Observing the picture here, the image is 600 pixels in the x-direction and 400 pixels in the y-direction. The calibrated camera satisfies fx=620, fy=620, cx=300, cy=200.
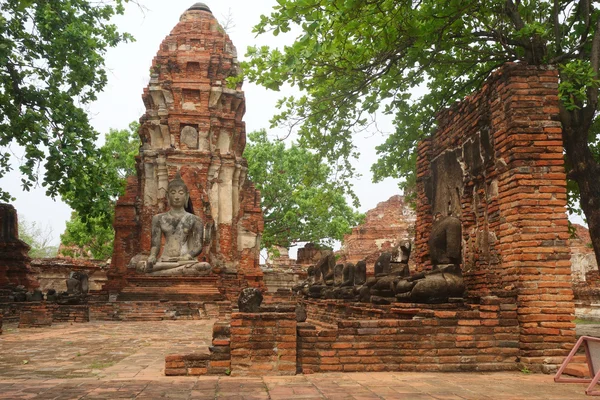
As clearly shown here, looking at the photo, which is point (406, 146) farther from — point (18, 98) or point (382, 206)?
point (382, 206)

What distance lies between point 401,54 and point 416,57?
1.50 feet

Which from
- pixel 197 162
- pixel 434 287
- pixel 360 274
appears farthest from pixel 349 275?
pixel 197 162

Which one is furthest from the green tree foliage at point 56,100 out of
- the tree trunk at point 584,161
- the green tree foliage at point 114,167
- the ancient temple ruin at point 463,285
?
the green tree foliage at point 114,167

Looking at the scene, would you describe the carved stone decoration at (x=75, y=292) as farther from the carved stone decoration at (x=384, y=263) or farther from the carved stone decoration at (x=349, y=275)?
the carved stone decoration at (x=384, y=263)

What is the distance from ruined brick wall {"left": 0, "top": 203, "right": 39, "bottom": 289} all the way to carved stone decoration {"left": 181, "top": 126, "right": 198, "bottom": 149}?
5564mm

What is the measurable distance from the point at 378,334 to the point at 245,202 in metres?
15.7

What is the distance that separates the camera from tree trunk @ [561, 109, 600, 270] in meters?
8.70

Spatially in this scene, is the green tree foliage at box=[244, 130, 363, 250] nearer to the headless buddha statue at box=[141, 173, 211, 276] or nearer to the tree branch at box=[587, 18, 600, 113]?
the headless buddha statue at box=[141, 173, 211, 276]

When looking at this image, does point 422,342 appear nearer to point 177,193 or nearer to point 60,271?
point 177,193

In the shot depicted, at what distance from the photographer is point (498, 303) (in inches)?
263

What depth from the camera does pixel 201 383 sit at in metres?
5.49

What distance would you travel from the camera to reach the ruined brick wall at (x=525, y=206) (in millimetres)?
6555

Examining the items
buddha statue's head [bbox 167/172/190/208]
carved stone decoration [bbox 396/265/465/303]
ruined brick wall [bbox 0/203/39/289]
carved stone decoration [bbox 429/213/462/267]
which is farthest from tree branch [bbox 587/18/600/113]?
ruined brick wall [bbox 0/203/39/289]

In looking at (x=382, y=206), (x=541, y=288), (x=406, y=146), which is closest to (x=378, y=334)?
Result: (x=541, y=288)
